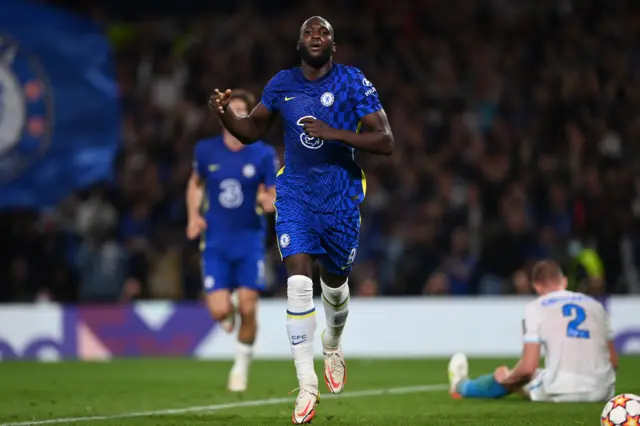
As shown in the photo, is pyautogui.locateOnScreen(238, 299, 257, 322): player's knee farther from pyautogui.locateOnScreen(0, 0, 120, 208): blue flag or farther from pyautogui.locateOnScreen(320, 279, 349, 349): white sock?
pyautogui.locateOnScreen(0, 0, 120, 208): blue flag

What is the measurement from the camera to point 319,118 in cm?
845

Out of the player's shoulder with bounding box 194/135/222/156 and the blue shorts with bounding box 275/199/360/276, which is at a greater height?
the player's shoulder with bounding box 194/135/222/156

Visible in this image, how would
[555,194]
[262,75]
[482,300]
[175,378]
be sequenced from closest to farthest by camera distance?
[175,378] → [482,300] → [555,194] → [262,75]

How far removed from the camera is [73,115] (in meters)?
20.5

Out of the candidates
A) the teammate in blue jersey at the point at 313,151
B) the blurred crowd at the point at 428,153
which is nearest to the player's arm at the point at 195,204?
the teammate in blue jersey at the point at 313,151

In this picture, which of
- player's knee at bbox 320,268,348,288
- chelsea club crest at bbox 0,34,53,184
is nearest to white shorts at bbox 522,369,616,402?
player's knee at bbox 320,268,348,288

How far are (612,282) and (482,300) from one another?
2.13 m

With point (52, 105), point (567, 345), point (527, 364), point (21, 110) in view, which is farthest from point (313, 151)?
point (52, 105)

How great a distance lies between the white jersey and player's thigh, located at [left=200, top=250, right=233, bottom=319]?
335 cm

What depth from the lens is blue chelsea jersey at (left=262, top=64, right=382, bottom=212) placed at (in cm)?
849

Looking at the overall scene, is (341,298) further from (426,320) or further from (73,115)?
(73,115)

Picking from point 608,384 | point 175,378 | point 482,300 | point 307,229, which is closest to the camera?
point 307,229

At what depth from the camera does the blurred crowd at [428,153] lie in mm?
18016

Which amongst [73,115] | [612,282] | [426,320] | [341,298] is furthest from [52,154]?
[341,298]
